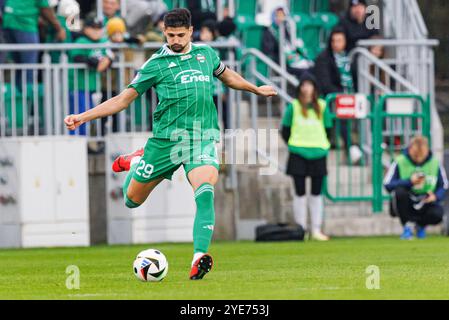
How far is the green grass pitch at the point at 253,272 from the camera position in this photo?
1189 centimetres

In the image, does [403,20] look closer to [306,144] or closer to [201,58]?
[306,144]

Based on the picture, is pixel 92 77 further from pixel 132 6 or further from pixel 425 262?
pixel 425 262

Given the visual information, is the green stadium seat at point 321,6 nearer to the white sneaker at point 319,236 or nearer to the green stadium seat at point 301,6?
the green stadium seat at point 301,6

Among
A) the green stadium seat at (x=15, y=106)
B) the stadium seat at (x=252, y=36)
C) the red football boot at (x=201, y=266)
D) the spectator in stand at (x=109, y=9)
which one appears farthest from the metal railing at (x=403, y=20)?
the red football boot at (x=201, y=266)

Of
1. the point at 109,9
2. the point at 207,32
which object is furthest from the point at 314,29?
the point at 109,9

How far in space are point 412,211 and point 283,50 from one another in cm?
447

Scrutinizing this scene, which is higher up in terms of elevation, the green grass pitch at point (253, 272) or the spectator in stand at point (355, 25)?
the spectator in stand at point (355, 25)

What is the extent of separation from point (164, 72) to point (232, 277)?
194 cm

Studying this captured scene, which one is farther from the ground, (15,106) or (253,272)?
(15,106)

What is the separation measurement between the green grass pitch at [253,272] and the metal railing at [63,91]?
2252 millimetres

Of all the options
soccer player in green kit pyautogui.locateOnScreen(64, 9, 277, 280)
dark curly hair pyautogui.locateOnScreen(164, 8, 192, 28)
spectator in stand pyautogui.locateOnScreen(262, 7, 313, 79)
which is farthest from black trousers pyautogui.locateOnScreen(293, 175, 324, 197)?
dark curly hair pyautogui.locateOnScreen(164, 8, 192, 28)

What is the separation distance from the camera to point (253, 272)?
14.5 meters

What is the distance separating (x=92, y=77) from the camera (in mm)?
22469
